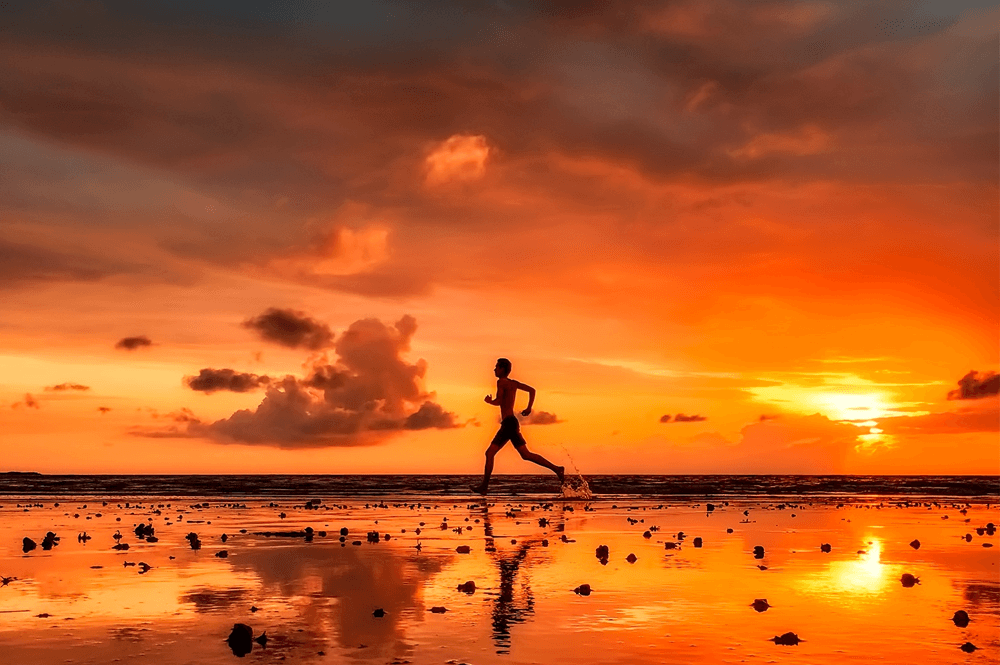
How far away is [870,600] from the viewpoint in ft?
52.1

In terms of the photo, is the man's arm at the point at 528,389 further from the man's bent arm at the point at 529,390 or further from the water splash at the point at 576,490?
the water splash at the point at 576,490

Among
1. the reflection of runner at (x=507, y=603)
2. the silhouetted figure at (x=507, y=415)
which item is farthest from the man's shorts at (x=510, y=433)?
the reflection of runner at (x=507, y=603)

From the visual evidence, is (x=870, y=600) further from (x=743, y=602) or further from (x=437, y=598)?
(x=437, y=598)

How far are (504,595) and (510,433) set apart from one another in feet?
44.0

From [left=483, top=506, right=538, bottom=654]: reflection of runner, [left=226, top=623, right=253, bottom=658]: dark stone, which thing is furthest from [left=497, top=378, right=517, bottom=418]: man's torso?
[left=226, top=623, right=253, bottom=658]: dark stone

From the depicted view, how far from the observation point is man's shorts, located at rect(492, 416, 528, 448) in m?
29.1

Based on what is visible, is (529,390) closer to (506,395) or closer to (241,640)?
(506,395)

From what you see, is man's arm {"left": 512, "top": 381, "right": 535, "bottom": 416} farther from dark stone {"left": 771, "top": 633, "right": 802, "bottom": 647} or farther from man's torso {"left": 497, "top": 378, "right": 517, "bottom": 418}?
dark stone {"left": 771, "top": 633, "right": 802, "bottom": 647}

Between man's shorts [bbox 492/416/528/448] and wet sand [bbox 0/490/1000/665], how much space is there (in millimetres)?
2390

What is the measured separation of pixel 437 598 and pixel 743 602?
4461 mm

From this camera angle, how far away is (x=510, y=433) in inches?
1146

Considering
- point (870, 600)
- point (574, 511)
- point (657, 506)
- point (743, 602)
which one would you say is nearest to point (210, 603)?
point (743, 602)

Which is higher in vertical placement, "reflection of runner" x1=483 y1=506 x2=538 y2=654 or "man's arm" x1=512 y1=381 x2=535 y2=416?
"man's arm" x1=512 y1=381 x2=535 y2=416

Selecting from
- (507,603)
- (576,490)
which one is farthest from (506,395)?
(576,490)
